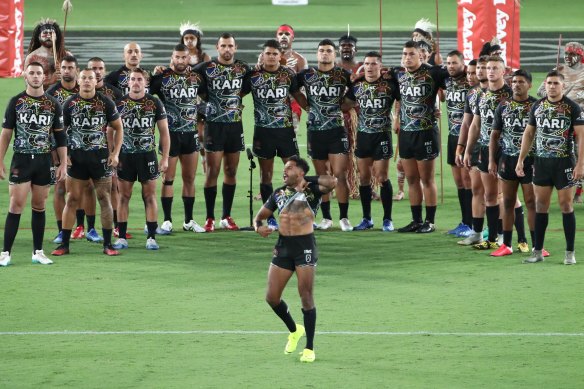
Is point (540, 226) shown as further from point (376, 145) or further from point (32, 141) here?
point (32, 141)

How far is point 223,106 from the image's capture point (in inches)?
623

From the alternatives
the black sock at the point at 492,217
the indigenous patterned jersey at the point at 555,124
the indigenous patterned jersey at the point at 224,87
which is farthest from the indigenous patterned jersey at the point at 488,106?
the indigenous patterned jersey at the point at 224,87

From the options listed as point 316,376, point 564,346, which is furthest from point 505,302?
point 316,376

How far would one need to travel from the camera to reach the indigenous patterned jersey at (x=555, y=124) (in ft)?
44.3

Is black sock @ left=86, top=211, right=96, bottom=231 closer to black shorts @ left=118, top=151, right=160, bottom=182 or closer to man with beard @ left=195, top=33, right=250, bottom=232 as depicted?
black shorts @ left=118, top=151, right=160, bottom=182

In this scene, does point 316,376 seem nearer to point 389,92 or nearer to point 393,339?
point 393,339

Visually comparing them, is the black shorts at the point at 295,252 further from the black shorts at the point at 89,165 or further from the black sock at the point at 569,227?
the black shorts at the point at 89,165

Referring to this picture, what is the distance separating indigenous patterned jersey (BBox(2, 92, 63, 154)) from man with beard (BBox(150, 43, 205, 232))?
81.3 inches

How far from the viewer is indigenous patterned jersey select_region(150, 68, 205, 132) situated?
51.1 feet

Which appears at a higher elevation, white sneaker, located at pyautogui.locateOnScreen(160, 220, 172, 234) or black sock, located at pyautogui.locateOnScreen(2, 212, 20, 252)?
black sock, located at pyautogui.locateOnScreen(2, 212, 20, 252)

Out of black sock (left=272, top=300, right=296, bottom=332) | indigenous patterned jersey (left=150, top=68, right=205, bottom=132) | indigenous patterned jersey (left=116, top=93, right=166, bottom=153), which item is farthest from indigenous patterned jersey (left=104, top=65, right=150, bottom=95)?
black sock (left=272, top=300, right=296, bottom=332)

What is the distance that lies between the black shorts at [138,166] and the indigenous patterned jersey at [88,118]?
51cm

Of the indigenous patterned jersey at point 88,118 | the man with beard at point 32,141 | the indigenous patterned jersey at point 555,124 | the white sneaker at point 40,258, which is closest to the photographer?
the indigenous patterned jersey at point 555,124

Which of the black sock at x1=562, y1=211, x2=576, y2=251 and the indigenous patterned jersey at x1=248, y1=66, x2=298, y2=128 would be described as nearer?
the black sock at x1=562, y1=211, x2=576, y2=251
